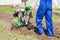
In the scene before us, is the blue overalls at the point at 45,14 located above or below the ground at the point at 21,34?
above

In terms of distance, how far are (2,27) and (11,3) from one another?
6.57 meters

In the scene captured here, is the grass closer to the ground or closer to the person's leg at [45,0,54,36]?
the ground

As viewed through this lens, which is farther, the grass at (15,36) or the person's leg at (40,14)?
the person's leg at (40,14)

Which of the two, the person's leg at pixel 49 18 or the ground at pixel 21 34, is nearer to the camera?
the ground at pixel 21 34

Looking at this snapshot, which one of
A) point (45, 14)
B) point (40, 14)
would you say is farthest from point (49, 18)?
point (40, 14)

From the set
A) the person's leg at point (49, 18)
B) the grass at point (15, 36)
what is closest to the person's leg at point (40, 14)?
the person's leg at point (49, 18)

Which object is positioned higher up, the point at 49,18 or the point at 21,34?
the point at 49,18

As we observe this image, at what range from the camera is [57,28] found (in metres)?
9.61

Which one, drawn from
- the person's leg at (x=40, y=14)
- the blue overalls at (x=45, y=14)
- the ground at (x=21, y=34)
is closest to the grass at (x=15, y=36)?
the ground at (x=21, y=34)

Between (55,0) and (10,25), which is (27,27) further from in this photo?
(55,0)

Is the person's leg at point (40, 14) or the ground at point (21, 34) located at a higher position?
the person's leg at point (40, 14)

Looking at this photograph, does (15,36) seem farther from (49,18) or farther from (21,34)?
(49,18)

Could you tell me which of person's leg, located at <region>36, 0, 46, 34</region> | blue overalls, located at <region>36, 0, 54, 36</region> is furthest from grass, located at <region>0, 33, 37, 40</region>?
blue overalls, located at <region>36, 0, 54, 36</region>

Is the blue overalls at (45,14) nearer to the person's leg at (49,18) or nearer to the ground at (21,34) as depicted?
the person's leg at (49,18)
